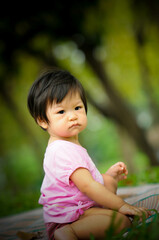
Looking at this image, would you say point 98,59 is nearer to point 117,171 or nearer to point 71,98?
point 117,171

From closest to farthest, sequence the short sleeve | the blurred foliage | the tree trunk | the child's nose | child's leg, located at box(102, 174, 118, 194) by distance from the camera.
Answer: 1. the short sleeve
2. the child's nose
3. child's leg, located at box(102, 174, 118, 194)
4. the blurred foliage
5. the tree trunk

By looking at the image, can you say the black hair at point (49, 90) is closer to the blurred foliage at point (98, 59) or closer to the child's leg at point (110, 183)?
the child's leg at point (110, 183)

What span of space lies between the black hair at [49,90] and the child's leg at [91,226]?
668 millimetres

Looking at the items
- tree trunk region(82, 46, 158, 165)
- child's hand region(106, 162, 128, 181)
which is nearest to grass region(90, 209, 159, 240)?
child's hand region(106, 162, 128, 181)

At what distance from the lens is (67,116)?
172cm

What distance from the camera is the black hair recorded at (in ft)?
5.69

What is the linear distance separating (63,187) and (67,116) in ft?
1.44

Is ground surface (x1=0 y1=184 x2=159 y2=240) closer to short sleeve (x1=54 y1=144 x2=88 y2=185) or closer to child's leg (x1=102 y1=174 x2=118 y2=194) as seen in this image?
child's leg (x1=102 y1=174 x2=118 y2=194)

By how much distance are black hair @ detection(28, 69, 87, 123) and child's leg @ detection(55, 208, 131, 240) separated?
67 centimetres

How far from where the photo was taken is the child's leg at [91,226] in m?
1.45

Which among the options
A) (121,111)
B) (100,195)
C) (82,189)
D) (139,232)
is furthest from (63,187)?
(121,111)

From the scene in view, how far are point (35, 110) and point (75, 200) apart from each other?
0.64m

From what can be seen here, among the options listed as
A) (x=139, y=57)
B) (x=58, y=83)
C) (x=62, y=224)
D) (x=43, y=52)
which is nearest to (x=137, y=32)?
(x=139, y=57)

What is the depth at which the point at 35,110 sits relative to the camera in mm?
1823
